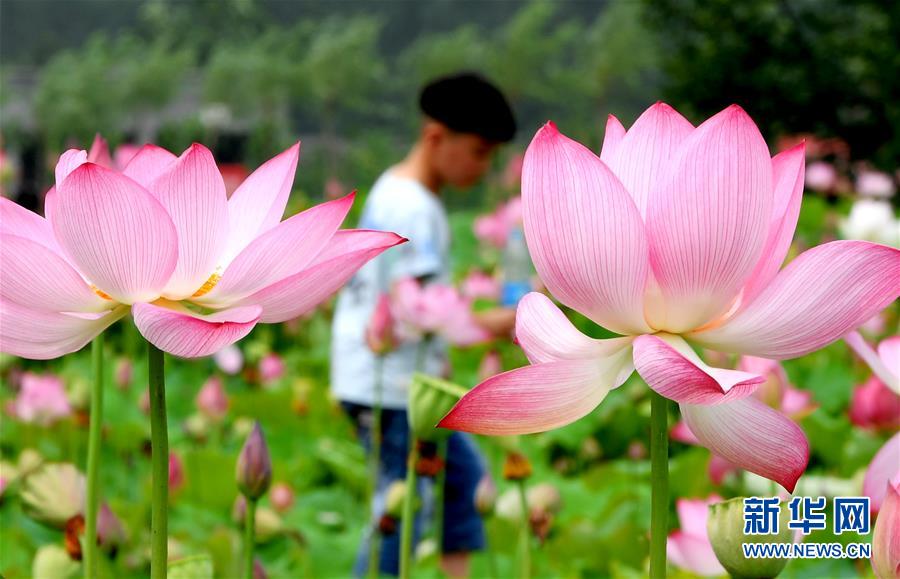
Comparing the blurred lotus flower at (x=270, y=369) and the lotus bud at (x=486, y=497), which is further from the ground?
the blurred lotus flower at (x=270, y=369)

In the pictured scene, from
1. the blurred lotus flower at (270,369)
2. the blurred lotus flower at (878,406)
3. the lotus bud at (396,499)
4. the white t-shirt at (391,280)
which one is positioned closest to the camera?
the lotus bud at (396,499)

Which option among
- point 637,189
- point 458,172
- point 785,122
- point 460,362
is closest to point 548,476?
point 458,172

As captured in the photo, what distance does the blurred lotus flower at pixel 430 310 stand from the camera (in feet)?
3.95

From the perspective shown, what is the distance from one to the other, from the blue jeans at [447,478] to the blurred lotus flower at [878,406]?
22.6 inches

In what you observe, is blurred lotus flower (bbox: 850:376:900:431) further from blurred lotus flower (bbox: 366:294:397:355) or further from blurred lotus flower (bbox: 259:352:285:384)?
blurred lotus flower (bbox: 259:352:285:384)

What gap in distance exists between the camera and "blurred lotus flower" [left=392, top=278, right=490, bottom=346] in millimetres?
1205

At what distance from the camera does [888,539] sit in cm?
27

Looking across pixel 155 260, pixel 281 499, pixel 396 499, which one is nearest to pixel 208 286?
pixel 155 260

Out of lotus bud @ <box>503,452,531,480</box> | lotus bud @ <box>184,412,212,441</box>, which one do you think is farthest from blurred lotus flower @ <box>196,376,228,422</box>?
lotus bud @ <box>503,452,531,480</box>

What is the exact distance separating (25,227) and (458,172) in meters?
1.16

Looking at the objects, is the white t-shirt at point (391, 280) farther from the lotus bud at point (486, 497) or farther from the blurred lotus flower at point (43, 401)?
the lotus bud at point (486, 497)

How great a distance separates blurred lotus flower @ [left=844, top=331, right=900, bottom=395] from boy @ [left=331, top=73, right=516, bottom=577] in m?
0.97

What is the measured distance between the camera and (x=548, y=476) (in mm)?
1640

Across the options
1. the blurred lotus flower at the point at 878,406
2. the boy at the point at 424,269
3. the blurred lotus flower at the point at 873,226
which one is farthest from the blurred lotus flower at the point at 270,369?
the blurred lotus flower at the point at 878,406
